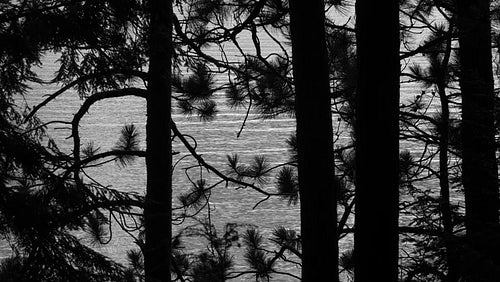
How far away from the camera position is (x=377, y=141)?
256 cm

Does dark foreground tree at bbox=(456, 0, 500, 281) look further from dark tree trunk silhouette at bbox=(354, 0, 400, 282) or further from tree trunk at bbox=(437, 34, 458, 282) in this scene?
dark tree trunk silhouette at bbox=(354, 0, 400, 282)

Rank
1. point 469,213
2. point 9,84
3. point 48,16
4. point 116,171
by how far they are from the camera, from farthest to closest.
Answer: point 116,171
point 469,213
point 9,84
point 48,16

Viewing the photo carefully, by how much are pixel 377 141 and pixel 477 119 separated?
37.4 inches

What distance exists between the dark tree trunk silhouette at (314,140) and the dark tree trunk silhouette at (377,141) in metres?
0.27

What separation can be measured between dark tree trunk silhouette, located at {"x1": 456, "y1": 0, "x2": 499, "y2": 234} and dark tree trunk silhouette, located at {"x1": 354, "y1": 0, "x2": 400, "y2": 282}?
434 mm

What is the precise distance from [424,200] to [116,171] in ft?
21.7

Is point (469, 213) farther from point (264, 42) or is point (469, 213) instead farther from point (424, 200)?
point (264, 42)

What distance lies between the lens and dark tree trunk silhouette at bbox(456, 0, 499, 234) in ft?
9.86

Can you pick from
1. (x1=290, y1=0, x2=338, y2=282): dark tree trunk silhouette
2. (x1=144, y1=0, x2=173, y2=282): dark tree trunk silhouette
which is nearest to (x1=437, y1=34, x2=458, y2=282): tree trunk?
(x1=290, y1=0, x2=338, y2=282): dark tree trunk silhouette

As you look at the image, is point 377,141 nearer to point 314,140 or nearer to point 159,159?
point 314,140

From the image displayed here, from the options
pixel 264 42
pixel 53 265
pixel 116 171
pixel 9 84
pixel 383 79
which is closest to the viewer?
pixel 53 265

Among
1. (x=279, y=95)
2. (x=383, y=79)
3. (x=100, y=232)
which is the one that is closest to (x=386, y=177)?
(x=383, y=79)

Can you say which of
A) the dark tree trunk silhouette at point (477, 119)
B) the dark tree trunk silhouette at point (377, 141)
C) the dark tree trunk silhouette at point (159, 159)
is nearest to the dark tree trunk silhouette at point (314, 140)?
the dark tree trunk silhouette at point (377, 141)

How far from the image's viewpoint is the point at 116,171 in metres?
9.23
